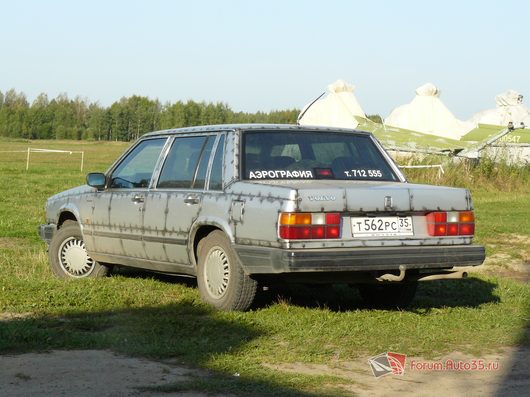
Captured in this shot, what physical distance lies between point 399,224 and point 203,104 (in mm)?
117375

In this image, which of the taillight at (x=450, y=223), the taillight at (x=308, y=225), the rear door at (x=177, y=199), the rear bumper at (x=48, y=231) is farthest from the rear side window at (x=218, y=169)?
the rear bumper at (x=48, y=231)

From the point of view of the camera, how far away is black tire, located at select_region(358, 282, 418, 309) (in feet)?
29.6

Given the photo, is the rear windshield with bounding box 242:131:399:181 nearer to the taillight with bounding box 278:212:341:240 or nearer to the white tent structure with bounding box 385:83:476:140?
the taillight with bounding box 278:212:341:240

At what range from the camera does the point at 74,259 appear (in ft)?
34.3

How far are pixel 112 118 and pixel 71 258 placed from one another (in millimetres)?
123224

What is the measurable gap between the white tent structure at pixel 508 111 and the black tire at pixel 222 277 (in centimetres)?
4608

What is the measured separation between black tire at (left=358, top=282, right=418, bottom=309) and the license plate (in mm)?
1097

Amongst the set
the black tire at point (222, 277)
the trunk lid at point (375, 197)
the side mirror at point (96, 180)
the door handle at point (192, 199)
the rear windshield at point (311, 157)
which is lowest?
the black tire at point (222, 277)

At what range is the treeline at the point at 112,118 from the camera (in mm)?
121875

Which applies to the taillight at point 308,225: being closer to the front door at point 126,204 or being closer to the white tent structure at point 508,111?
the front door at point 126,204

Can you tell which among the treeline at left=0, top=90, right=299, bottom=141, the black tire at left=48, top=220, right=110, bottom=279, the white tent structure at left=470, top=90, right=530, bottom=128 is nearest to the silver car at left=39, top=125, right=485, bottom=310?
the black tire at left=48, top=220, right=110, bottom=279

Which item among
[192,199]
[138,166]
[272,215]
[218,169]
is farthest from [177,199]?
[272,215]

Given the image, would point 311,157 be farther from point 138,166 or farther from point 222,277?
point 138,166

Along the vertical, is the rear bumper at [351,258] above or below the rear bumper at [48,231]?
above
